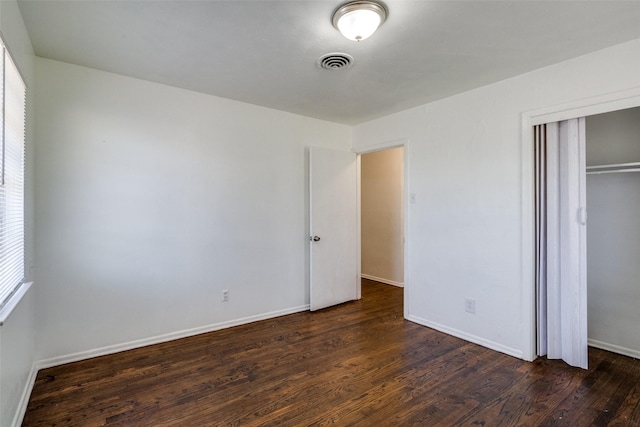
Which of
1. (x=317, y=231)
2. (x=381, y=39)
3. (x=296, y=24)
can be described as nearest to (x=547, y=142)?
(x=381, y=39)

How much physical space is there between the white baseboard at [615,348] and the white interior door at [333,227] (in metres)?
2.54

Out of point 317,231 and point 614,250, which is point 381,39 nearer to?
point 317,231

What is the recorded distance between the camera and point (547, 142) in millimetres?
2670

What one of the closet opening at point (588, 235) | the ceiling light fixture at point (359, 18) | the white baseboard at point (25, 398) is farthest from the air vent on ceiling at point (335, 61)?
the white baseboard at point (25, 398)

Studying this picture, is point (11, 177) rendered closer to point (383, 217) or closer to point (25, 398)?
point (25, 398)

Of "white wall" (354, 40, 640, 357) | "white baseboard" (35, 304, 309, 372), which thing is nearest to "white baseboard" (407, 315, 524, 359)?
"white wall" (354, 40, 640, 357)

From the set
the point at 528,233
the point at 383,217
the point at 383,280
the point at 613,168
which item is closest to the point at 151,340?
the point at 528,233

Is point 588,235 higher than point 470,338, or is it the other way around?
point 588,235

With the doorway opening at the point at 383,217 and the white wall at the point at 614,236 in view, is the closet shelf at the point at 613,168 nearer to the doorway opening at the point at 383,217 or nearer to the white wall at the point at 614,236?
the white wall at the point at 614,236

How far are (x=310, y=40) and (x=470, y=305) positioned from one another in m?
2.74

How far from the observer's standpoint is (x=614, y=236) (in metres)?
2.87

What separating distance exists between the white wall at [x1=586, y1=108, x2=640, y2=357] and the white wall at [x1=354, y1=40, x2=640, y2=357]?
797mm

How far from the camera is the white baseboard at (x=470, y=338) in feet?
9.25

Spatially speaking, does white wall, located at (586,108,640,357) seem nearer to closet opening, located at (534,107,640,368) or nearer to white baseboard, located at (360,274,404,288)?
closet opening, located at (534,107,640,368)
